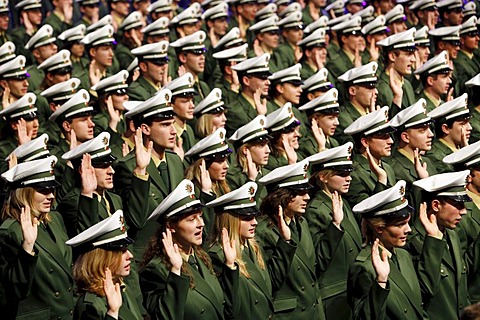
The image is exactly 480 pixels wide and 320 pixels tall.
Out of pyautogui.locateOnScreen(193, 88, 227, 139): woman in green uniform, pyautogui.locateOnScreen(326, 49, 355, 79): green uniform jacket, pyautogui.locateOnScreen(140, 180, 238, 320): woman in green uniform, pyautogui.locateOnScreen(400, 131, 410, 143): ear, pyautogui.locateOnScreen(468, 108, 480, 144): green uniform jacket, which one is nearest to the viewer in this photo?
pyautogui.locateOnScreen(140, 180, 238, 320): woman in green uniform

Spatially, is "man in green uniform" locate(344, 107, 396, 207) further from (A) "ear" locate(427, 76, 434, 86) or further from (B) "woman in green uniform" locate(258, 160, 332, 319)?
(A) "ear" locate(427, 76, 434, 86)

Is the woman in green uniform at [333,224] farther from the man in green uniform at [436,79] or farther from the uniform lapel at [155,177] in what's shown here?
the man in green uniform at [436,79]

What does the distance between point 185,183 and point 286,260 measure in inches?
42.1

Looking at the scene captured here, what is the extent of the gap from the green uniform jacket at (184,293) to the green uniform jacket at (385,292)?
77 centimetres

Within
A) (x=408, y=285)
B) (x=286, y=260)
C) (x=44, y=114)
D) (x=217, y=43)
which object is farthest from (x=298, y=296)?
(x=217, y=43)

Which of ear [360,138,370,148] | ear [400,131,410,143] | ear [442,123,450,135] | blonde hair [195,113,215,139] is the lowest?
ear [442,123,450,135]

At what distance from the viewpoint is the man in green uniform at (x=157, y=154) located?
9320 mm

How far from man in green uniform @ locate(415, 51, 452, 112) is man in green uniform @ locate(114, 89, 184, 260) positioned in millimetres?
3446

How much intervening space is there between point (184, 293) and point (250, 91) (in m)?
4.78

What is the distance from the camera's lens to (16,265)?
25.7 ft

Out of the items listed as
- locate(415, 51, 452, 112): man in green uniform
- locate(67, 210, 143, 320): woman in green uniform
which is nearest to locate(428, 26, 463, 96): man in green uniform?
locate(415, 51, 452, 112): man in green uniform

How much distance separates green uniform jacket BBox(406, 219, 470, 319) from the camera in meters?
8.12

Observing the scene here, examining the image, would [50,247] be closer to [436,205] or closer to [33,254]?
[33,254]

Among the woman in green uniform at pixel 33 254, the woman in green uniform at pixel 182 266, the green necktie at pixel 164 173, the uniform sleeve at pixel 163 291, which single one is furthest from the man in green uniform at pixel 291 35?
the uniform sleeve at pixel 163 291
